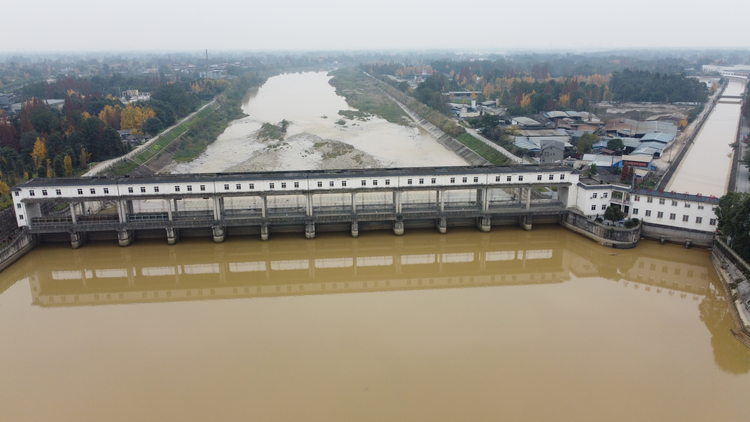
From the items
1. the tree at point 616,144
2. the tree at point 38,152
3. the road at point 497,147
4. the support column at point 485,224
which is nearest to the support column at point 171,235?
the support column at point 485,224

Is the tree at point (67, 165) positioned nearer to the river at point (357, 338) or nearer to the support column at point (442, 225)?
the river at point (357, 338)

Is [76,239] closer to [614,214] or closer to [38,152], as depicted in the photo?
[38,152]

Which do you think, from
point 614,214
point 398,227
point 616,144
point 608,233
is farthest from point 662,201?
point 616,144

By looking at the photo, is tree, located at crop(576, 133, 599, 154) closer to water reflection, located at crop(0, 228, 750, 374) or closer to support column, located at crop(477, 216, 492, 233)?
water reflection, located at crop(0, 228, 750, 374)

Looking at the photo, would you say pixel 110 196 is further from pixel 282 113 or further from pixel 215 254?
pixel 282 113

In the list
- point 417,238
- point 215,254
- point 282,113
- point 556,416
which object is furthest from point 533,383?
point 282,113

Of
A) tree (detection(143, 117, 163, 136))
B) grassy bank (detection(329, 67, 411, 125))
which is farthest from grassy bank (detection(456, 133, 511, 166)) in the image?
tree (detection(143, 117, 163, 136))
